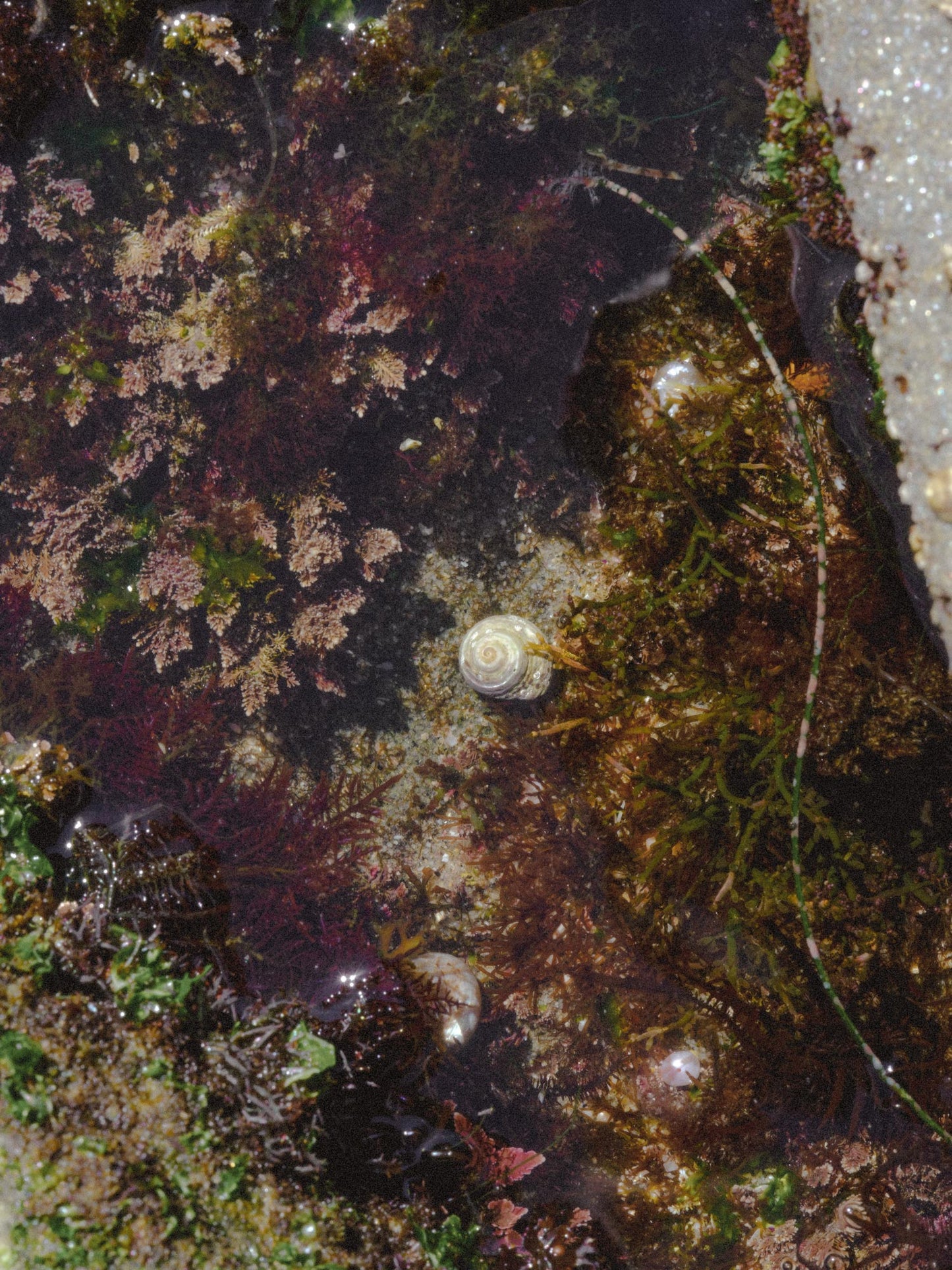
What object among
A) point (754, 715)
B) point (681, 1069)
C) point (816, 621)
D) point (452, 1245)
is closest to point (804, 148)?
point (816, 621)

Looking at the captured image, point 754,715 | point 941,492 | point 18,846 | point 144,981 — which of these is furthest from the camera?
point 754,715

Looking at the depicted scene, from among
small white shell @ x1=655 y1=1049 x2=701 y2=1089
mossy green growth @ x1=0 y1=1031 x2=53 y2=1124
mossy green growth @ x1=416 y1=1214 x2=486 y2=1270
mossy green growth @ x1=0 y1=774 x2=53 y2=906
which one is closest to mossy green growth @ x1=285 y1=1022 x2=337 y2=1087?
mossy green growth @ x1=416 y1=1214 x2=486 y2=1270

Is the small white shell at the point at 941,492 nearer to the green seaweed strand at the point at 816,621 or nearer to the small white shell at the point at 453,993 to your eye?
the green seaweed strand at the point at 816,621

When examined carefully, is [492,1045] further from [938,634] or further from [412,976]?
[938,634]

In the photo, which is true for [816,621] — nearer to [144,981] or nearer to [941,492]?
[941,492]

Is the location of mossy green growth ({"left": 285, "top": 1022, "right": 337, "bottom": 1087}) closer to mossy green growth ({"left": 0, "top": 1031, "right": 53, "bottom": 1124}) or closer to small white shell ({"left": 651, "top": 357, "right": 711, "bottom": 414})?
mossy green growth ({"left": 0, "top": 1031, "right": 53, "bottom": 1124})

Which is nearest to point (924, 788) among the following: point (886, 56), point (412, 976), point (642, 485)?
point (642, 485)

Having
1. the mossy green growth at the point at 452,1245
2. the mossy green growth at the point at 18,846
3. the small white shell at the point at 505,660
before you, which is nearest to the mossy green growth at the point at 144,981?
the mossy green growth at the point at 18,846
